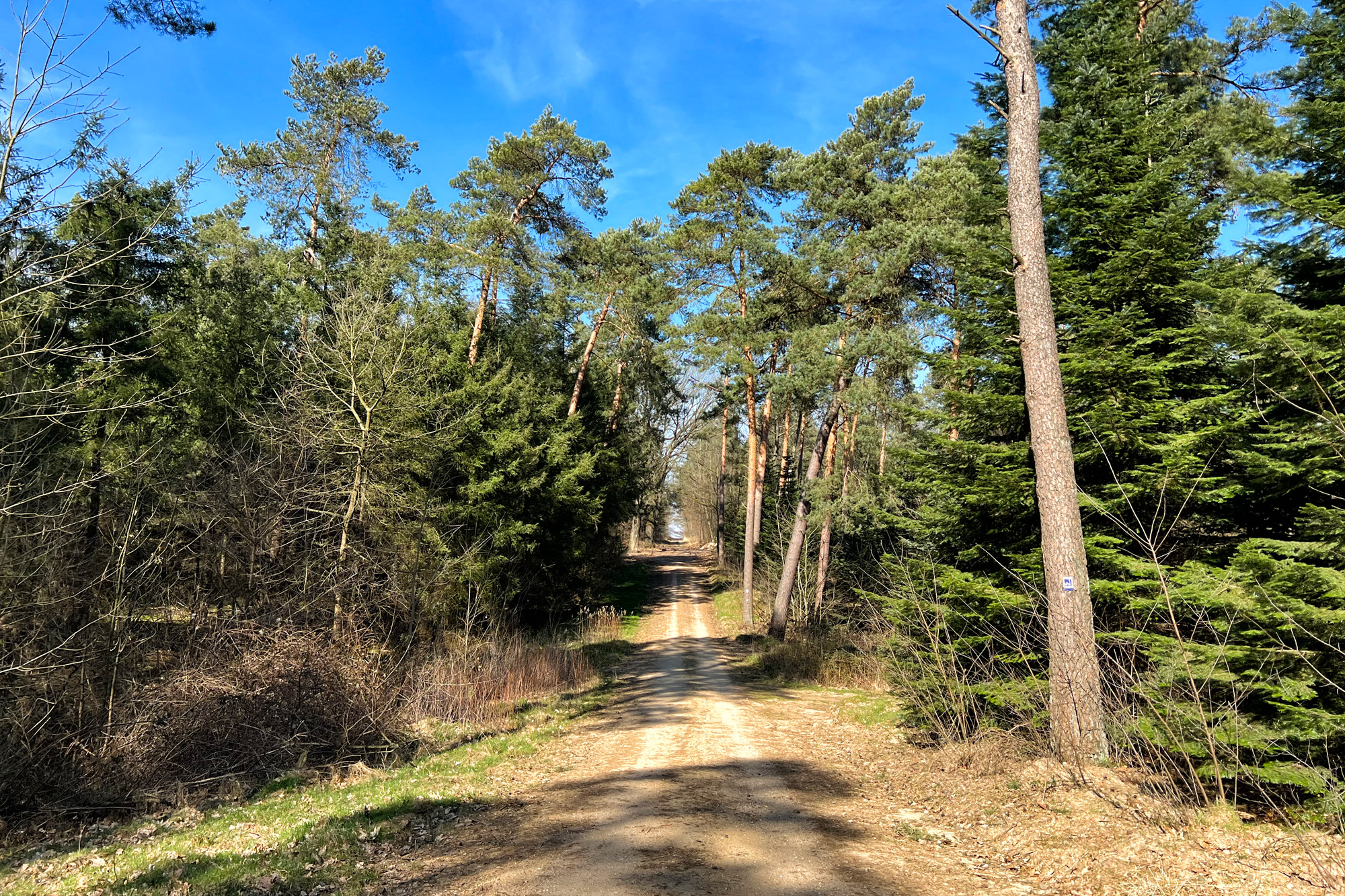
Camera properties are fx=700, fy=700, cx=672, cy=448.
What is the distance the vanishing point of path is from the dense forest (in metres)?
2.32

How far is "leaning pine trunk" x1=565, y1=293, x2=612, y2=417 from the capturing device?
24.8 m

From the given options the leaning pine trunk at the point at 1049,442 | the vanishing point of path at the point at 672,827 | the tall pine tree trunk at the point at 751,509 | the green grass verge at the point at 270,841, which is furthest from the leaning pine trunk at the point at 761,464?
the green grass verge at the point at 270,841

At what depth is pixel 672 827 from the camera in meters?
6.13

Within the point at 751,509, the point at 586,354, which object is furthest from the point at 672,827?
the point at 586,354

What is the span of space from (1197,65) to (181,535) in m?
19.8

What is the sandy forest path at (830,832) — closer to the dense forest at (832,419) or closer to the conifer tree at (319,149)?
the dense forest at (832,419)

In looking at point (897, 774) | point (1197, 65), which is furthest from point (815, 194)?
point (897, 774)

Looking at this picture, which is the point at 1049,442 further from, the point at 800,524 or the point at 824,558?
the point at 824,558

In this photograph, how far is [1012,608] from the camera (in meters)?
8.55

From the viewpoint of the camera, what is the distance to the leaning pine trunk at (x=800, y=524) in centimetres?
1873

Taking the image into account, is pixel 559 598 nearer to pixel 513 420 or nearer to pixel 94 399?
pixel 513 420

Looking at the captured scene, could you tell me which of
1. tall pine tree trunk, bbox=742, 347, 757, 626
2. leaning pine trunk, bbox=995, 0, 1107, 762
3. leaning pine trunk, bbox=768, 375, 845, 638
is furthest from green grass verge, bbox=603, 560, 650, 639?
leaning pine trunk, bbox=995, 0, 1107, 762

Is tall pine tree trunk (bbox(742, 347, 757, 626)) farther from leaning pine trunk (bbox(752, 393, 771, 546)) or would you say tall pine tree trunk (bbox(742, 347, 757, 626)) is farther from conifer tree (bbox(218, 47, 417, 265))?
conifer tree (bbox(218, 47, 417, 265))

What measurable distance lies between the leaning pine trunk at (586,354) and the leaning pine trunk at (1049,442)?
1697 cm
